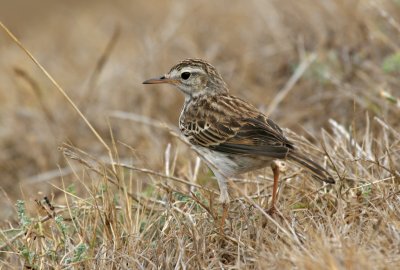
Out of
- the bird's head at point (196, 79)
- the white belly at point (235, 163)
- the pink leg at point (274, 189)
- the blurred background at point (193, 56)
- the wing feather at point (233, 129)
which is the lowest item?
the pink leg at point (274, 189)

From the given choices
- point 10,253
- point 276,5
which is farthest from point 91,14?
point 10,253

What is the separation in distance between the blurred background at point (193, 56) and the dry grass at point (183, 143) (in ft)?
0.08

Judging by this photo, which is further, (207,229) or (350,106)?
(350,106)

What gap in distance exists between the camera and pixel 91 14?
44.9 ft

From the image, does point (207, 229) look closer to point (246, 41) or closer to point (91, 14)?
point (246, 41)

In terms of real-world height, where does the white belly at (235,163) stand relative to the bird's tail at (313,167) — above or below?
above

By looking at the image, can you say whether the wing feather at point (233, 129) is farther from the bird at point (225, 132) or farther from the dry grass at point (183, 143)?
the dry grass at point (183, 143)

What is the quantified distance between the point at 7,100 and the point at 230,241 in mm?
6509

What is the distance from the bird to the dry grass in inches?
10.1

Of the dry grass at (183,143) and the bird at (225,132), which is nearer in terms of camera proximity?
the dry grass at (183,143)

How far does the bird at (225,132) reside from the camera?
4930 mm

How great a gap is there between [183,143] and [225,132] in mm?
1795

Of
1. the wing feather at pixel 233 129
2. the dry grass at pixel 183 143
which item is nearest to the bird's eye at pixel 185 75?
the wing feather at pixel 233 129

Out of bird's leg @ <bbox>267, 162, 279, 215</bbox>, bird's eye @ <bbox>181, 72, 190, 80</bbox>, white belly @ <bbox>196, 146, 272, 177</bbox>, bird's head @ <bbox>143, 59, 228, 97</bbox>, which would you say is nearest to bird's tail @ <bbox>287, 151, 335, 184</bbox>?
white belly @ <bbox>196, 146, 272, 177</bbox>
